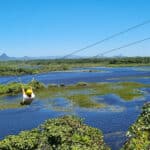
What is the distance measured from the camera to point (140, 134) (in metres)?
29.8

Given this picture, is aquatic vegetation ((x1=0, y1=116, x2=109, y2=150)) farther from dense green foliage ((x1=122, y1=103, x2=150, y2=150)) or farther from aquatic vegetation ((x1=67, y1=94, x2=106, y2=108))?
aquatic vegetation ((x1=67, y1=94, x2=106, y2=108))

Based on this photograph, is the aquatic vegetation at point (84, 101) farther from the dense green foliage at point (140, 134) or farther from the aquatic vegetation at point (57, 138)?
the dense green foliage at point (140, 134)

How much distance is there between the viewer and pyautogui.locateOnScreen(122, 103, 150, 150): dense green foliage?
28.4 meters

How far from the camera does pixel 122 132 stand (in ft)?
169

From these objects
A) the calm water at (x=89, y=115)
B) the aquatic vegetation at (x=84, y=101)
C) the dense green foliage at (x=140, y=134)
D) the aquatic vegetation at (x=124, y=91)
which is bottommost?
the calm water at (x=89, y=115)

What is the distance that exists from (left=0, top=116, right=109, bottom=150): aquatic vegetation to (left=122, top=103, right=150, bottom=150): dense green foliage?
3.69 m

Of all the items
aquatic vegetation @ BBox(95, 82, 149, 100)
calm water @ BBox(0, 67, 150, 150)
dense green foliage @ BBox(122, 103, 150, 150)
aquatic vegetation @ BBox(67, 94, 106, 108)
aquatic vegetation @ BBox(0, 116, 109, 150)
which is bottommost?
calm water @ BBox(0, 67, 150, 150)

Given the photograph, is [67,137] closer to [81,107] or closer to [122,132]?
[122,132]

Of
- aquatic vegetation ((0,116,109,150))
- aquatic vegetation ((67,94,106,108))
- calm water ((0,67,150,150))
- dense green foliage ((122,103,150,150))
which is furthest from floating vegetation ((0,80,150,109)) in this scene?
dense green foliage ((122,103,150,150))

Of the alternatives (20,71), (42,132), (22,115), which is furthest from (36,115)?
(20,71)

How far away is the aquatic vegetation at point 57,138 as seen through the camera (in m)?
33.5

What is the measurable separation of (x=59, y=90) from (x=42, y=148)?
6543 cm

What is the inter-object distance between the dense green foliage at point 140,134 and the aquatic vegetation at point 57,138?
12.1 feet

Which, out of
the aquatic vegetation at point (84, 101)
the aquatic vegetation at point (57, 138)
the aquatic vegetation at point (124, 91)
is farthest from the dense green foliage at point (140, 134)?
the aquatic vegetation at point (124, 91)
